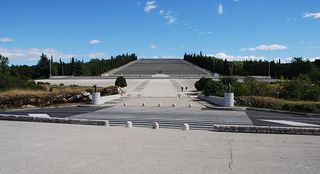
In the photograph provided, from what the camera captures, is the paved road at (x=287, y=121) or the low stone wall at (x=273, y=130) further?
the paved road at (x=287, y=121)

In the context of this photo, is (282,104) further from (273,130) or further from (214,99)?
(273,130)

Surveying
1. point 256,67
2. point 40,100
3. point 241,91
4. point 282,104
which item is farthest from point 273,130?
point 256,67

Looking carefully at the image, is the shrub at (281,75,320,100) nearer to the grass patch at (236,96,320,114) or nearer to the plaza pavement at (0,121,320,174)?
the grass patch at (236,96,320,114)

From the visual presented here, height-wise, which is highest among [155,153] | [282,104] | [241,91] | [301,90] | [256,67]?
[256,67]

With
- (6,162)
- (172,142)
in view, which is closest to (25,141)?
(6,162)

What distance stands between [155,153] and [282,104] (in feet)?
63.8

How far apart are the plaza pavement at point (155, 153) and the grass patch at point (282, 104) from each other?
40.7 ft

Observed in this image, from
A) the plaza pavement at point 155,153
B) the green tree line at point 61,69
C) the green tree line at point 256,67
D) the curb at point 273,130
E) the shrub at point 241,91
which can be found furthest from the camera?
the green tree line at point 61,69

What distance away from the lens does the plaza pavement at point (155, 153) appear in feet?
25.4

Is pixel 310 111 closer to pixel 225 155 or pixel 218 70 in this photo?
pixel 225 155

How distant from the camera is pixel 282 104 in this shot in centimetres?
2694

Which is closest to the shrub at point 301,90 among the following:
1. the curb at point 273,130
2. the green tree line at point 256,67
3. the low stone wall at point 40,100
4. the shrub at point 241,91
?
the shrub at point 241,91

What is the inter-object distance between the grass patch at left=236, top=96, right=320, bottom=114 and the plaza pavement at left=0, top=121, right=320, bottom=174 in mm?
12415

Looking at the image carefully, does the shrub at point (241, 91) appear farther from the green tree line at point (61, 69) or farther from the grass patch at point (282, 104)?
the green tree line at point (61, 69)
